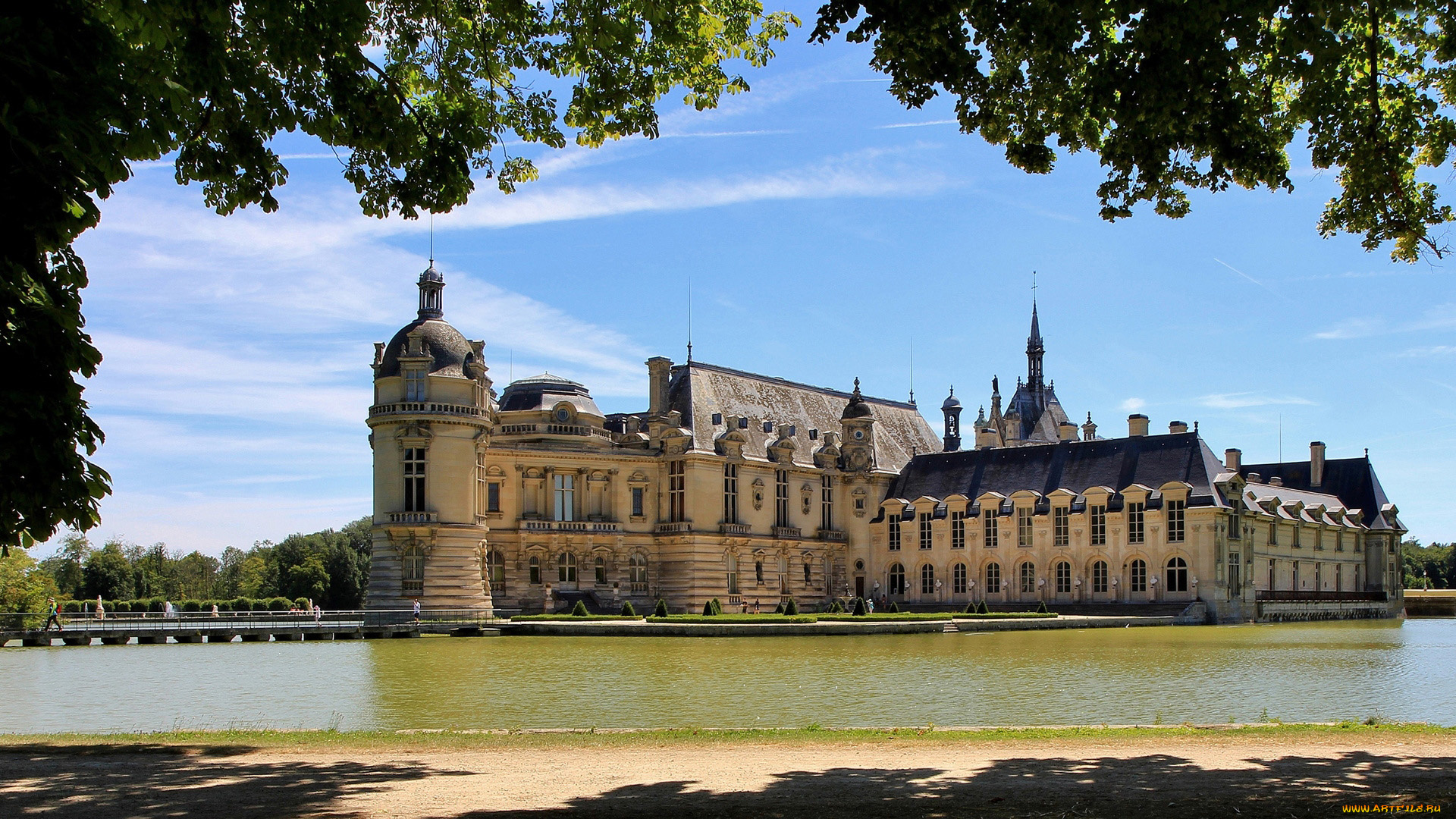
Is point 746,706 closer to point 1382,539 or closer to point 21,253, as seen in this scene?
point 21,253

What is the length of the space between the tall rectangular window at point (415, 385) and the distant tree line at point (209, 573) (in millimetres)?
23047

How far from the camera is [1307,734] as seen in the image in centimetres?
1408

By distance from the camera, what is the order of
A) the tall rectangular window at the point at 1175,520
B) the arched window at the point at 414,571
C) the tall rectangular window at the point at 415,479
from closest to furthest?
the arched window at the point at 414,571, the tall rectangular window at the point at 415,479, the tall rectangular window at the point at 1175,520

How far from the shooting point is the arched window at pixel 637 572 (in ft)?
200

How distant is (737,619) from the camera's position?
46.4 metres

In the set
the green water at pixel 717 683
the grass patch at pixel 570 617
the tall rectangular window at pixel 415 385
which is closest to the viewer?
the green water at pixel 717 683

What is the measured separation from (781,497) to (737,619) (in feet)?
66.5

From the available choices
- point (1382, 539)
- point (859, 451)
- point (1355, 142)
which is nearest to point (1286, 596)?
point (1382, 539)

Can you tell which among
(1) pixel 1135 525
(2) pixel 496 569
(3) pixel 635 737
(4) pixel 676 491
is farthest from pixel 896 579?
(3) pixel 635 737

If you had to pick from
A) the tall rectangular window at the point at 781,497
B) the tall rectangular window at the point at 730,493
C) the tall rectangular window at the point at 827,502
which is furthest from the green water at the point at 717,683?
the tall rectangular window at the point at 827,502

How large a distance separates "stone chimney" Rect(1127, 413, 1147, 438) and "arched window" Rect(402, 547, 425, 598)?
113ft

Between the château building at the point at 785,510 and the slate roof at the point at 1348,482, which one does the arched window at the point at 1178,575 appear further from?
the slate roof at the point at 1348,482

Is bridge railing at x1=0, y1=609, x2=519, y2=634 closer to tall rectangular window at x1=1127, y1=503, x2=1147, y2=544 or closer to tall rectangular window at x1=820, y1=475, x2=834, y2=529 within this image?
tall rectangular window at x1=820, y1=475, x2=834, y2=529

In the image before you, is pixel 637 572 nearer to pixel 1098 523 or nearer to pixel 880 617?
pixel 880 617
